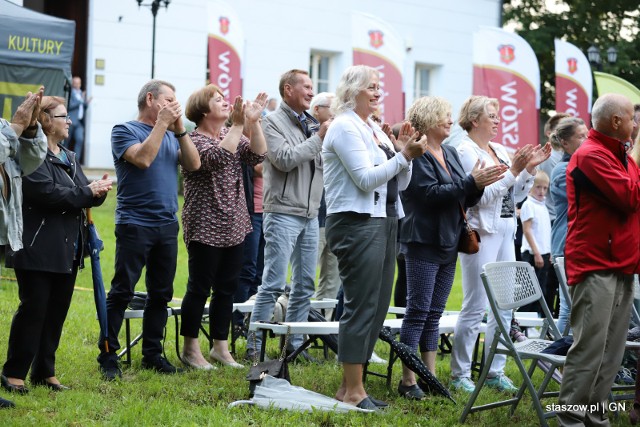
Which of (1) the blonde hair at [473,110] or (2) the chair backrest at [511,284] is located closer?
(2) the chair backrest at [511,284]

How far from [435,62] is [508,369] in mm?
18181

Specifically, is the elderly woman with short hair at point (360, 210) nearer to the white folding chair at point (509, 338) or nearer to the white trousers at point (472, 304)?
the white folding chair at point (509, 338)

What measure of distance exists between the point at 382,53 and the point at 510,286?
35.0ft

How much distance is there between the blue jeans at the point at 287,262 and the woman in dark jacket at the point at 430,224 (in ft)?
2.99

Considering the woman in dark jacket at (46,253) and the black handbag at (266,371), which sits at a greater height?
the woman in dark jacket at (46,253)

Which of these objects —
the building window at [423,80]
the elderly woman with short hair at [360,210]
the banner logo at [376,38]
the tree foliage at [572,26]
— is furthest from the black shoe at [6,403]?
the tree foliage at [572,26]

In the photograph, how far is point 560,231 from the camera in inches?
276

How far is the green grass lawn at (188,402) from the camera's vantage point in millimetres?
4984

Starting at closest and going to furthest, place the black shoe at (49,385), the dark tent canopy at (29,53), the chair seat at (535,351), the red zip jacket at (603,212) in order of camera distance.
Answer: the red zip jacket at (603,212) → the chair seat at (535,351) → the black shoe at (49,385) → the dark tent canopy at (29,53)

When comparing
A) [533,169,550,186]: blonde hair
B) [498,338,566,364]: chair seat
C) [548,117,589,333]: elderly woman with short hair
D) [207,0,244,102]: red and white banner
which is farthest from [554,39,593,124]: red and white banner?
[498,338,566,364]: chair seat

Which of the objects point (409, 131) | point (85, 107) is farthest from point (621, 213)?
point (85, 107)

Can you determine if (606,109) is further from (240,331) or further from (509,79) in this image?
(509,79)

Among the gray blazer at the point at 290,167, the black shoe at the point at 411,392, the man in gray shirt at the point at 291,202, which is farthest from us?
the man in gray shirt at the point at 291,202

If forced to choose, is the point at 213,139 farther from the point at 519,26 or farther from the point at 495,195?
the point at 519,26
